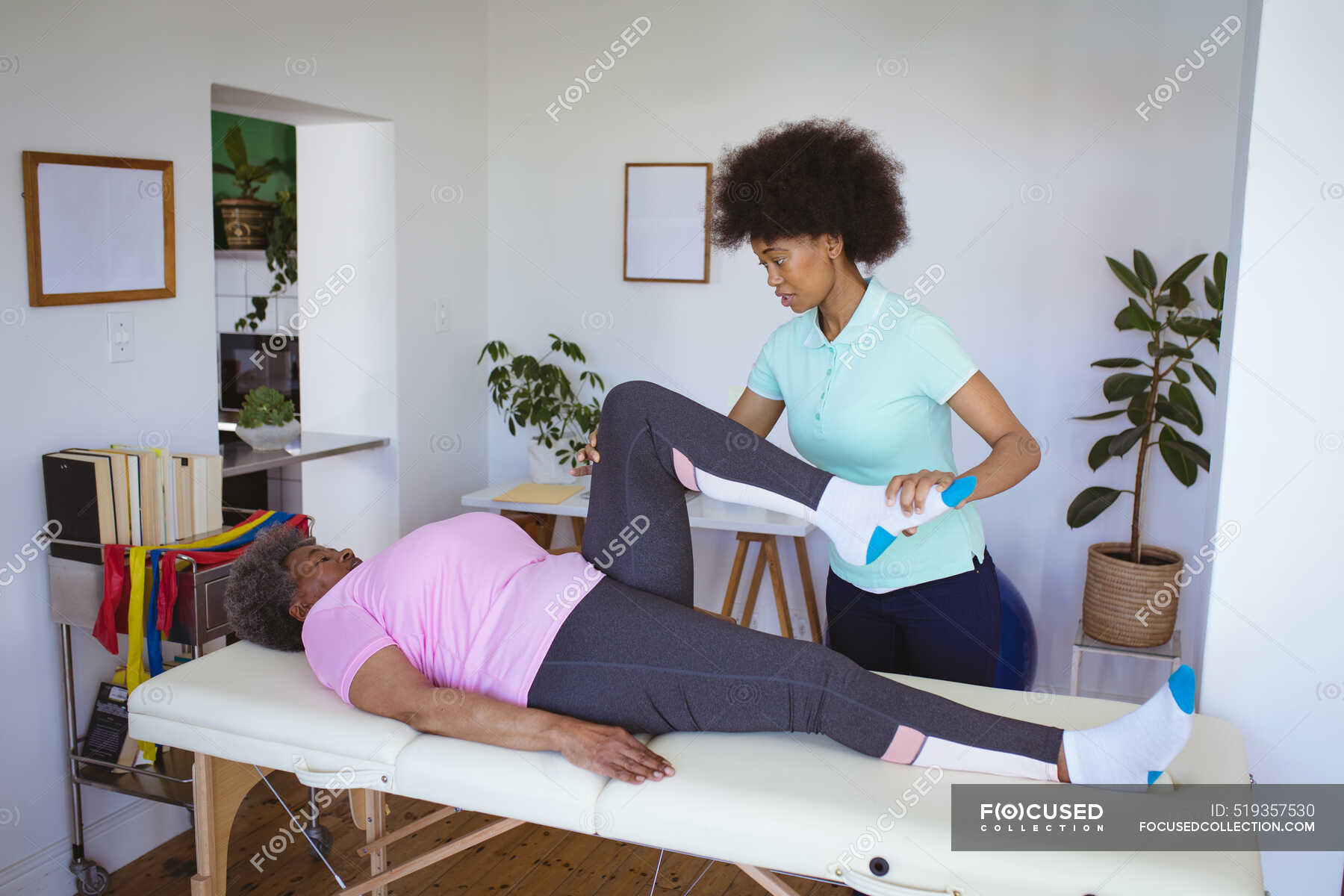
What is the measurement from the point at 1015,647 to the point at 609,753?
1.80 meters

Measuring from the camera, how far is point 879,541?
5.36 feet

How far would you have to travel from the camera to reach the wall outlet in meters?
2.34

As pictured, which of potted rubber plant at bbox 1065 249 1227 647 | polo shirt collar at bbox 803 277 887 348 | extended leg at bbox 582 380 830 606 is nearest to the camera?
extended leg at bbox 582 380 830 606

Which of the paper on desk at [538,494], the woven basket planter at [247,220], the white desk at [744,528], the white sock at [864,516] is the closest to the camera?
the white sock at [864,516]

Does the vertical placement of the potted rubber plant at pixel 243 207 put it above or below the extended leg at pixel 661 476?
above

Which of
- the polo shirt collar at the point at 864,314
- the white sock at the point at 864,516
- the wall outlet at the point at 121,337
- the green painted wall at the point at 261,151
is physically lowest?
the white sock at the point at 864,516

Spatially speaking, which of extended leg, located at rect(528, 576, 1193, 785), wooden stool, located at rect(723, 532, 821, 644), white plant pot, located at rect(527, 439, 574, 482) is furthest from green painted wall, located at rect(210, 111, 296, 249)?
extended leg, located at rect(528, 576, 1193, 785)

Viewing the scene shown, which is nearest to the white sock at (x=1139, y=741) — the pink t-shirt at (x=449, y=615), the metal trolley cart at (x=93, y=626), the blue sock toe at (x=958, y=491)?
the blue sock toe at (x=958, y=491)

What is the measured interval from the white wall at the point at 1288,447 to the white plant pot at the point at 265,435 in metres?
2.43

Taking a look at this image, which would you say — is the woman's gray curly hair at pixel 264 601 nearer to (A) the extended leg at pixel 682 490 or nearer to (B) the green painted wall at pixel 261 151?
(A) the extended leg at pixel 682 490

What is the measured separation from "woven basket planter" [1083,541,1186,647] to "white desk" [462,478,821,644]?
0.84m

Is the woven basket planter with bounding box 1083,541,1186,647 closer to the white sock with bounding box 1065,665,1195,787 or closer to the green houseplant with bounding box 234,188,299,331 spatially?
the white sock with bounding box 1065,665,1195,787

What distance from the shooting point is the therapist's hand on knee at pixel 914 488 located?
1.57 metres

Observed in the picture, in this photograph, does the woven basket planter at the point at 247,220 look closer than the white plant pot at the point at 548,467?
No
